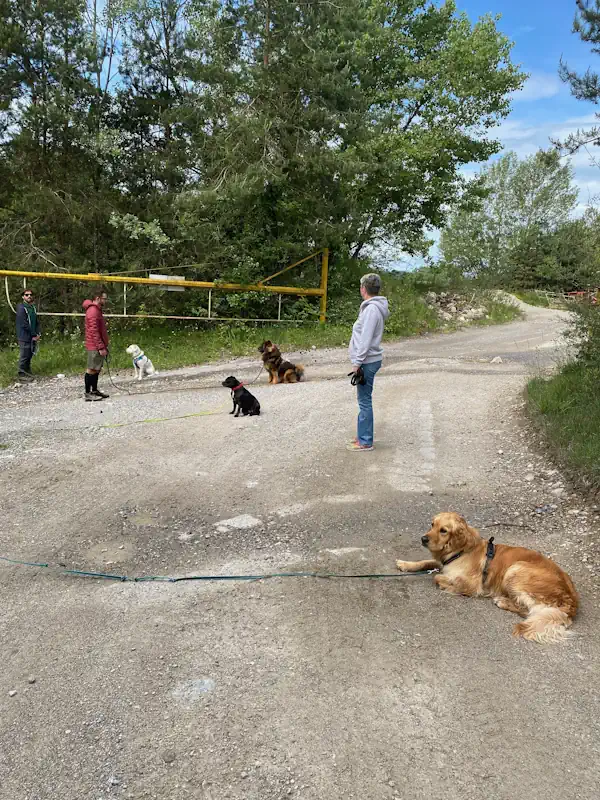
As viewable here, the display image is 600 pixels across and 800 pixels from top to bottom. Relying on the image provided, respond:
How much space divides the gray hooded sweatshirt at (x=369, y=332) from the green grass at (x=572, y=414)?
2.38m

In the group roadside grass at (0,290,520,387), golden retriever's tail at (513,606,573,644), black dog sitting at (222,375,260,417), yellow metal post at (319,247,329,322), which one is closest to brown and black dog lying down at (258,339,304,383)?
black dog sitting at (222,375,260,417)

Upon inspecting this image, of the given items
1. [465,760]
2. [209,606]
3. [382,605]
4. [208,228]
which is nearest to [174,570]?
[209,606]

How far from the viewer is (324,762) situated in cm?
259

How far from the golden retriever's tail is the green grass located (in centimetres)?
237

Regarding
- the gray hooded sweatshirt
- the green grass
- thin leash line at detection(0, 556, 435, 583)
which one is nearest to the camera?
thin leash line at detection(0, 556, 435, 583)

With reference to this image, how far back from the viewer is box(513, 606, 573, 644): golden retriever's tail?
3.51 m

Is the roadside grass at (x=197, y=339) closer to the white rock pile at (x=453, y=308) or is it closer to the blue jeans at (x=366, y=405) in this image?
the white rock pile at (x=453, y=308)

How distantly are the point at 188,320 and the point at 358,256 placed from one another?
8.13 metres

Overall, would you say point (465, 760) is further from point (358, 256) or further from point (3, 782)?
point (358, 256)

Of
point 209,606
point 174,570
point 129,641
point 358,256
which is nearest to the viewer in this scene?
point 129,641

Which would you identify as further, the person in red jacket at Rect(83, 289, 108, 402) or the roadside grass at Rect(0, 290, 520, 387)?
→ the roadside grass at Rect(0, 290, 520, 387)

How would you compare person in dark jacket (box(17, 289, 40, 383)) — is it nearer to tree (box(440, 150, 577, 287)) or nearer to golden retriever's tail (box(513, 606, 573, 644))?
golden retriever's tail (box(513, 606, 573, 644))

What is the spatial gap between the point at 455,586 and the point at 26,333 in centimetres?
1067

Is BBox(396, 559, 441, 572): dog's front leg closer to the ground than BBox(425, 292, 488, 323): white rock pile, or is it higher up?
closer to the ground
